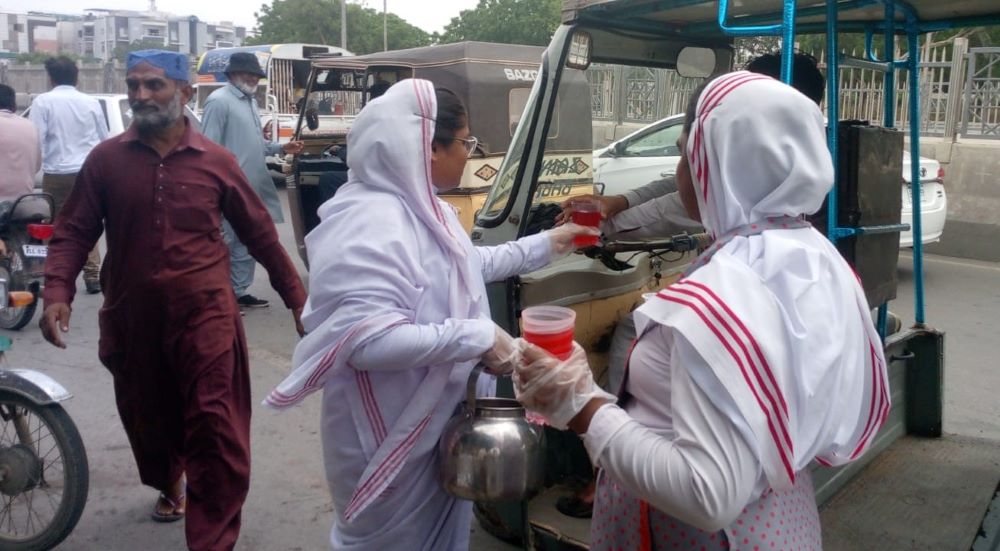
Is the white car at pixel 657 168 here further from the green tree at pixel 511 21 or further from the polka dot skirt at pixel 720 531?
the green tree at pixel 511 21

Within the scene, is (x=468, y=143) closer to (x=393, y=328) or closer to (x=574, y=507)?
(x=393, y=328)

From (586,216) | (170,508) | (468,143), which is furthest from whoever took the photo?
(170,508)

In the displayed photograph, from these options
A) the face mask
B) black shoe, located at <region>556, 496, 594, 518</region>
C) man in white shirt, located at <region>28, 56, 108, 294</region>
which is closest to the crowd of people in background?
black shoe, located at <region>556, 496, 594, 518</region>

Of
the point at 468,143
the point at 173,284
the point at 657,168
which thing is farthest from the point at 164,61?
the point at 657,168

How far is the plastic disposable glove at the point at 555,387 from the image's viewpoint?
155cm

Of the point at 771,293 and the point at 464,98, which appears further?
the point at 464,98

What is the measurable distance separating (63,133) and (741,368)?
24.9 feet

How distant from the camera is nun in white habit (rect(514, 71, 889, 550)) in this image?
4.40 ft

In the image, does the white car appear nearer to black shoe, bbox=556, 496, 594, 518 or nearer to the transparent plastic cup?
black shoe, bbox=556, 496, 594, 518

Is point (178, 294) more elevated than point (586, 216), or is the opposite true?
point (586, 216)

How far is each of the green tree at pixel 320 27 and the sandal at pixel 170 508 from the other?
132 feet

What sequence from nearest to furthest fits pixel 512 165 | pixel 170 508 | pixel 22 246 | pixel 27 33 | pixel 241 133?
pixel 512 165
pixel 170 508
pixel 22 246
pixel 241 133
pixel 27 33

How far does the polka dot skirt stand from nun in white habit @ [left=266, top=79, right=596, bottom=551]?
55 centimetres

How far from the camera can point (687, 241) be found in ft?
9.55
